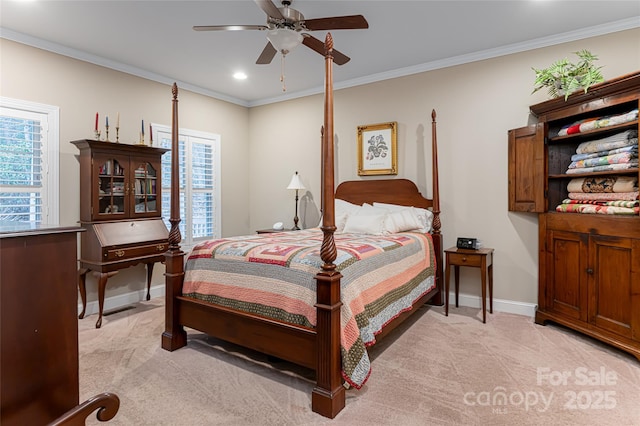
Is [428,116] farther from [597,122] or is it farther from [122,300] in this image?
[122,300]

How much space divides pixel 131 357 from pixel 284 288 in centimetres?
143

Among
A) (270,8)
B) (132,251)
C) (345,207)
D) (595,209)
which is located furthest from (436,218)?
(132,251)

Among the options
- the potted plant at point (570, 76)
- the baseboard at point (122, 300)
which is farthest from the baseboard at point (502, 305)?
the baseboard at point (122, 300)

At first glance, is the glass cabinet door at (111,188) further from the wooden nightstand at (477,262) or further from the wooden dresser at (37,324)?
the wooden nightstand at (477,262)

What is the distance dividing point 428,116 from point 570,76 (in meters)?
1.45

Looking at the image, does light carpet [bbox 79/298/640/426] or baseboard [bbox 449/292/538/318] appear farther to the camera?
baseboard [bbox 449/292/538/318]

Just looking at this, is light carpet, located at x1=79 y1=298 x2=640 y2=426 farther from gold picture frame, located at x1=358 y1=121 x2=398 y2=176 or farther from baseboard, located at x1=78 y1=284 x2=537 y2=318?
gold picture frame, located at x1=358 y1=121 x2=398 y2=176

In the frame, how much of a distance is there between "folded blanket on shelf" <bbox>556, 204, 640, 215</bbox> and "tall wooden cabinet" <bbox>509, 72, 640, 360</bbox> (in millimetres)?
55

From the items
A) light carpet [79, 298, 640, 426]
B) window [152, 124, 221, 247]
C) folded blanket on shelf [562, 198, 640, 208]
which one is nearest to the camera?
light carpet [79, 298, 640, 426]

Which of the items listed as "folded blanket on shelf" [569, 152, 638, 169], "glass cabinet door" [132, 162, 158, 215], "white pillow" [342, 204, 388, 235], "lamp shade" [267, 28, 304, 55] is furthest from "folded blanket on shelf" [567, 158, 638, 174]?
"glass cabinet door" [132, 162, 158, 215]

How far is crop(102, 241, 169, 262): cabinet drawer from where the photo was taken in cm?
342

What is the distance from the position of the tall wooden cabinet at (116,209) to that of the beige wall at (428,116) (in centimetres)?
35

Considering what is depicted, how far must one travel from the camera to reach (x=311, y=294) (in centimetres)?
214

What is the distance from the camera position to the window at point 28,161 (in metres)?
3.23
